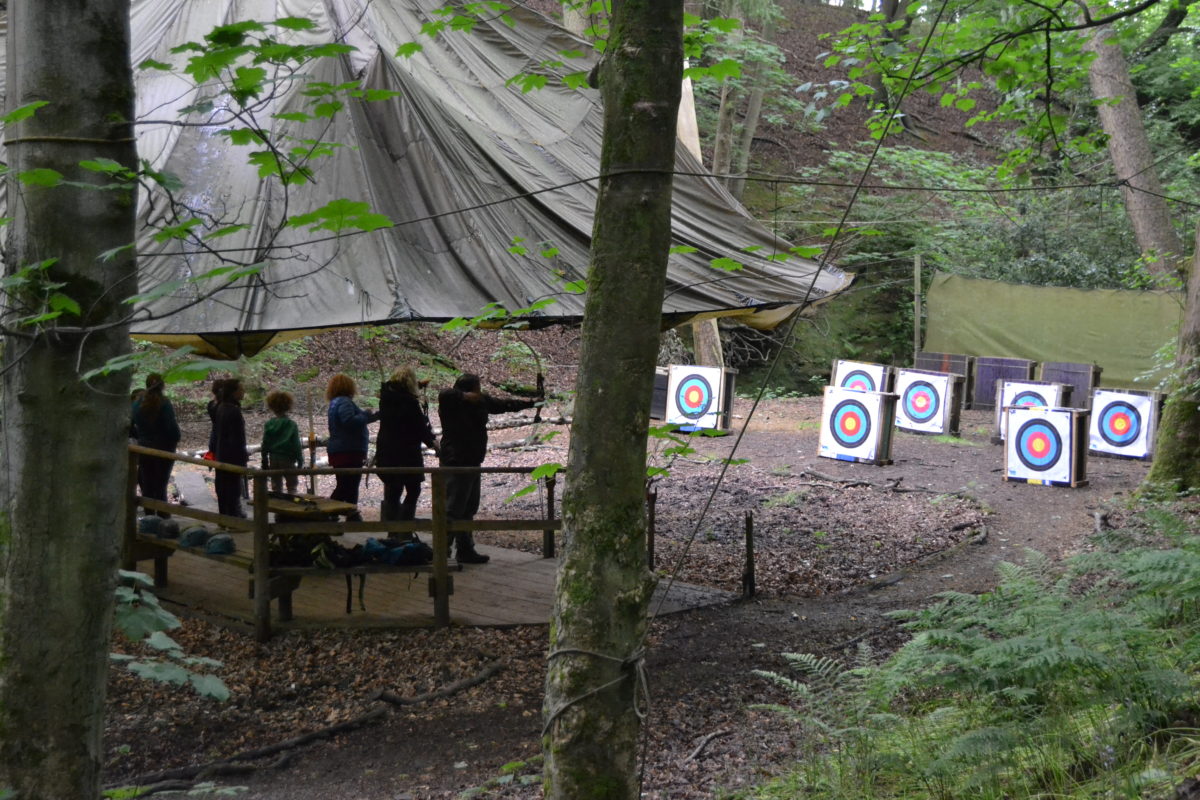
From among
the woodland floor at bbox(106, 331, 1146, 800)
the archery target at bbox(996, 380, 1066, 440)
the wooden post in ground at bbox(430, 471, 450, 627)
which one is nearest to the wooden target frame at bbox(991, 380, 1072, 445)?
the archery target at bbox(996, 380, 1066, 440)

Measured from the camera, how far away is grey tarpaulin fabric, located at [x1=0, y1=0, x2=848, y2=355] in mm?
5348

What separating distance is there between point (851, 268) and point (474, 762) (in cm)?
1949

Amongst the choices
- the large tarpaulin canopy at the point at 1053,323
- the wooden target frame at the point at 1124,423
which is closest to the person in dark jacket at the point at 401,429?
the wooden target frame at the point at 1124,423

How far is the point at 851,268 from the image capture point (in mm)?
22469

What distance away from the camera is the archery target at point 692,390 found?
1527 centimetres

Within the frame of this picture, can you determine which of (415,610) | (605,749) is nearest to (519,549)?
(415,610)

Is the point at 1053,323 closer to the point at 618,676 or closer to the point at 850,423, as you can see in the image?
the point at 850,423

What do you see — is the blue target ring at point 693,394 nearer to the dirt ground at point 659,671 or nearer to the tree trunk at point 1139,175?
the dirt ground at point 659,671

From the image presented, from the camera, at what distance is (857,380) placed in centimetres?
1527

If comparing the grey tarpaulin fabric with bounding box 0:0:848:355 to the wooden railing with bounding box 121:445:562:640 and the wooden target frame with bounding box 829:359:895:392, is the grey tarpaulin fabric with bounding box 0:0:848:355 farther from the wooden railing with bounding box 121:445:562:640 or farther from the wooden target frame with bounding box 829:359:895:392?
the wooden target frame with bounding box 829:359:895:392

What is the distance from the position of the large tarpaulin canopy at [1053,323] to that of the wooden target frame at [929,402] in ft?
11.2

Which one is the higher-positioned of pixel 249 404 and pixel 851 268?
pixel 851 268

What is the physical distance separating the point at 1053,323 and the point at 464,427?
13.9 meters

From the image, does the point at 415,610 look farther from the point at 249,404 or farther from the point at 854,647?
the point at 249,404
